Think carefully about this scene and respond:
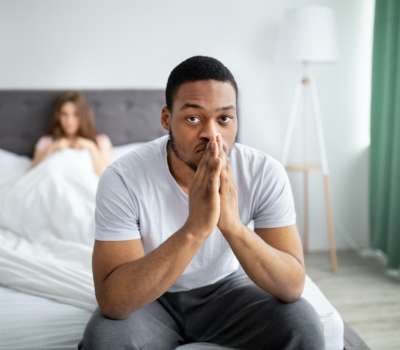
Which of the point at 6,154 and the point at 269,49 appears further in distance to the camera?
the point at 269,49

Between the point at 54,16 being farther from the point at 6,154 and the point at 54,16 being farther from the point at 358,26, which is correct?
the point at 358,26

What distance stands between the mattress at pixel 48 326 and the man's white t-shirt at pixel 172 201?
32 centimetres

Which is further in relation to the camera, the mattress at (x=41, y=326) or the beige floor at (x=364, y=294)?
the beige floor at (x=364, y=294)

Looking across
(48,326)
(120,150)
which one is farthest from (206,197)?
(120,150)

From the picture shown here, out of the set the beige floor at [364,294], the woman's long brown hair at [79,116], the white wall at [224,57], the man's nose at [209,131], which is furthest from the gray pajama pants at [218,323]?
the white wall at [224,57]

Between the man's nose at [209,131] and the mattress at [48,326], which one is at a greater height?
the man's nose at [209,131]

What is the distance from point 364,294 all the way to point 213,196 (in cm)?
175

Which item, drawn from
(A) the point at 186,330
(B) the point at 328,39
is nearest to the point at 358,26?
(B) the point at 328,39

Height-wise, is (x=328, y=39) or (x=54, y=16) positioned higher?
(x=54, y=16)

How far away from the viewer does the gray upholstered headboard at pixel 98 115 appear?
2863 millimetres

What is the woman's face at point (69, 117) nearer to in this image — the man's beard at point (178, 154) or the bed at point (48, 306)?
the bed at point (48, 306)

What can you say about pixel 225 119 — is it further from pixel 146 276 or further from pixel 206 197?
pixel 146 276

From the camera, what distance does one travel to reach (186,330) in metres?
1.35

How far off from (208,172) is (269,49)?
84.3 inches
